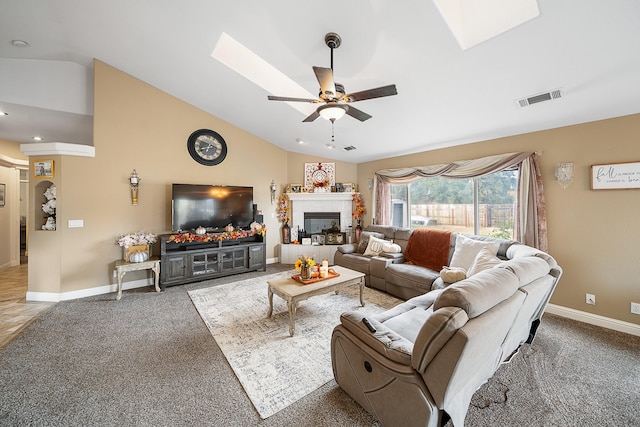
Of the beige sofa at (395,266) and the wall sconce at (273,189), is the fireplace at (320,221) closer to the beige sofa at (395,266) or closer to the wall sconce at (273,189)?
the wall sconce at (273,189)

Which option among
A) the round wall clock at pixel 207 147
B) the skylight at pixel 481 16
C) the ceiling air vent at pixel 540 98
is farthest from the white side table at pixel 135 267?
the ceiling air vent at pixel 540 98

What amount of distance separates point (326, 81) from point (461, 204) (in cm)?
357

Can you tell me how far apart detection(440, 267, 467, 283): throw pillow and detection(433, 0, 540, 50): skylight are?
2.52m

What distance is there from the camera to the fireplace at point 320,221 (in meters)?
6.18

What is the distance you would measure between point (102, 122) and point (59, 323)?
3.03m

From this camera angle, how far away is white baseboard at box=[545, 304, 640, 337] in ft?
8.97

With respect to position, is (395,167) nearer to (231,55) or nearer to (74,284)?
(231,55)

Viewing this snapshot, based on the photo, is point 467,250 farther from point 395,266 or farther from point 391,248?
point 391,248

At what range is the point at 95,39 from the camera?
3361 mm

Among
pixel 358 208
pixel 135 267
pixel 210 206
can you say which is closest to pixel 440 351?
pixel 135 267

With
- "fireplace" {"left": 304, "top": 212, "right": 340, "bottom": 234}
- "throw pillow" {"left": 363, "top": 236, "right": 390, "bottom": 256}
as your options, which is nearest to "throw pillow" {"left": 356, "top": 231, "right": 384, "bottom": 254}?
"throw pillow" {"left": 363, "top": 236, "right": 390, "bottom": 256}

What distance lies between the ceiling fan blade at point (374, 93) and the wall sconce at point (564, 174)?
269 cm

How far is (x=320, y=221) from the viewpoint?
6223 mm

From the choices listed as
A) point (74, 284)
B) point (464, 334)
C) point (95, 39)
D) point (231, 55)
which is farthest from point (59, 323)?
point (464, 334)
